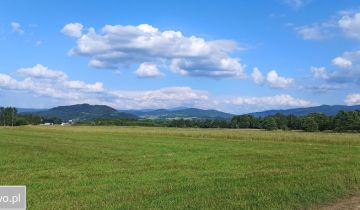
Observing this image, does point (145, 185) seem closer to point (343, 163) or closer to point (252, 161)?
point (252, 161)

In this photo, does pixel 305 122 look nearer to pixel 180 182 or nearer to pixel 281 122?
pixel 281 122

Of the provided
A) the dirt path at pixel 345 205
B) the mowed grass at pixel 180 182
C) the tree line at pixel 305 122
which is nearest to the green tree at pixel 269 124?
the tree line at pixel 305 122

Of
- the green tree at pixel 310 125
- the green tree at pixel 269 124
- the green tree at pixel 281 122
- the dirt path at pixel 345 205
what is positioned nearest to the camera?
the dirt path at pixel 345 205

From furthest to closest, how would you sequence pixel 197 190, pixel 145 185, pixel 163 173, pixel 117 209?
pixel 163 173, pixel 145 185, pixel 197 190, pixel 117 209

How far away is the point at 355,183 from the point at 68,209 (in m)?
10.9

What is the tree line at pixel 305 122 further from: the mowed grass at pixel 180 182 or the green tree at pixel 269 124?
the mowed grass at pixel 180 182

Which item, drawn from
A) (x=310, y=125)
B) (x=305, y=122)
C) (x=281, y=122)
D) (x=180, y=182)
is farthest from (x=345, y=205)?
(x=281, y=122)

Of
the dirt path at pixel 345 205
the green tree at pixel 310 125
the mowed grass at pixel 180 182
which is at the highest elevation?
the green tree at pixel 310 125

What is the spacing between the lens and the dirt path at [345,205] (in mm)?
13805

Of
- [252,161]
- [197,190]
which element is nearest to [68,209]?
[197,190]

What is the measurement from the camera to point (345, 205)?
14219 millimetres

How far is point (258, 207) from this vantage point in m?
13.6

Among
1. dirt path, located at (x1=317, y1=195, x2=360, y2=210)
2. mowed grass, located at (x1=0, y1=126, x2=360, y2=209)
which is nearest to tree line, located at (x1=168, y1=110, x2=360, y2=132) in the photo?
mowed grass, located at (x1=0, y1=126, x2=360, y2=209)

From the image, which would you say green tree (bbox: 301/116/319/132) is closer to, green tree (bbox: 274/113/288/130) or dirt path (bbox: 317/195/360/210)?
green tree (bbox: 274/113/288/130)
